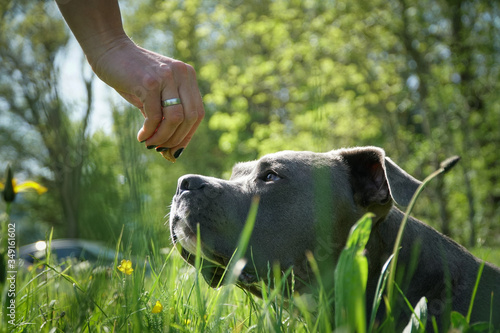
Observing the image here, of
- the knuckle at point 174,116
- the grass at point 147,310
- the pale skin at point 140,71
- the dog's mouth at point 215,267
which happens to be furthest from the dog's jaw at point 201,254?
the knuckle at point 174,116

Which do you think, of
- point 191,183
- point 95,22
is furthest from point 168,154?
point 95,22

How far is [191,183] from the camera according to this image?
3.00 meters

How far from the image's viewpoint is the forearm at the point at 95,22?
96.9 inches

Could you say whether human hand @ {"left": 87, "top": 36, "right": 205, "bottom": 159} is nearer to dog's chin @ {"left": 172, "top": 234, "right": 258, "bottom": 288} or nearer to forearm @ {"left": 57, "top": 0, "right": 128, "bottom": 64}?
forearm @ {"left": 57, "top": 0, "right": 128, "bottom": 64}

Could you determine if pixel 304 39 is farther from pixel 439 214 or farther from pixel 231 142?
pixel 439 214

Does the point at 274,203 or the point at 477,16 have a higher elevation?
the point at 477,16

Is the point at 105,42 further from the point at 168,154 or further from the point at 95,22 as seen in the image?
the point at 168,154

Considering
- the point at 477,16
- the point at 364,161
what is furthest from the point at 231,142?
the point at 364,161

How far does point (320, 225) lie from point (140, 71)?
1.43 m

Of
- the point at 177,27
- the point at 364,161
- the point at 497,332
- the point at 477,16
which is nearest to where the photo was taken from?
the point at 497,332

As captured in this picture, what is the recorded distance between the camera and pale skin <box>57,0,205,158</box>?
2.37 m

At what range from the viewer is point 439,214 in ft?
39.9

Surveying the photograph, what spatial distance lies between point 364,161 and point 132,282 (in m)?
2.03

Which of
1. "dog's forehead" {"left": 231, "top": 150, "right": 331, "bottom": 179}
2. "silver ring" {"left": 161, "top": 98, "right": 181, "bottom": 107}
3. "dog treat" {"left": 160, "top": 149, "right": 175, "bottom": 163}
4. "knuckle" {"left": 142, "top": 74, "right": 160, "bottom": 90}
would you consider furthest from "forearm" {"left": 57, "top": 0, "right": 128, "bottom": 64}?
"dog's forehead" {"left": 231, "top": 150, "right": 331, "bottom": 179}
